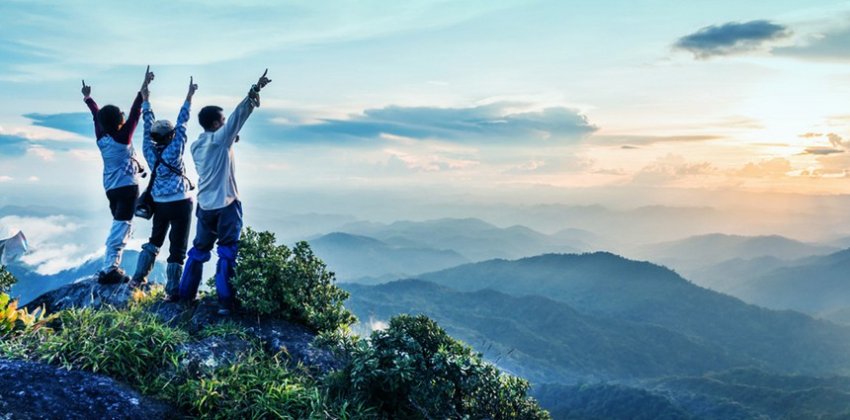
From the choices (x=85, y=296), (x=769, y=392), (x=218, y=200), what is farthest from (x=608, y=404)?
(x=218, y=200)

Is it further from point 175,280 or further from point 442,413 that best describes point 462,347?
point 175,280

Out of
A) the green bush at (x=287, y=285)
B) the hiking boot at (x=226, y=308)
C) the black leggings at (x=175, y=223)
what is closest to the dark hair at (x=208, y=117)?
the black leggings at (x=175, y=223)

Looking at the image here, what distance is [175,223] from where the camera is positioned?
9.99m

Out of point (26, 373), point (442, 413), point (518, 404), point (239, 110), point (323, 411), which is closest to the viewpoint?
point (26, 373)

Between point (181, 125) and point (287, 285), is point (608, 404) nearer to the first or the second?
point (287, 285)

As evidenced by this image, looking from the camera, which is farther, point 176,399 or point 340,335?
point 340,335

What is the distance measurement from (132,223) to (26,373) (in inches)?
195

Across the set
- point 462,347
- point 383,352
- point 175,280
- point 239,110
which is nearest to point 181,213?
point 175,280

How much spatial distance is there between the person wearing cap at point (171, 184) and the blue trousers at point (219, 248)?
14.3 inches

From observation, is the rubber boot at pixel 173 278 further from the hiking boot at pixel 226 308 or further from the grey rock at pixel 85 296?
the hiking boot at pixel 226 308

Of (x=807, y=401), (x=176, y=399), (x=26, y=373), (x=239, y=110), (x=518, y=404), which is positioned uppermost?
(x=239, y=110)

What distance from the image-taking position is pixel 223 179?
29.5 feet

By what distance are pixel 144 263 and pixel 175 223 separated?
4.43 ft

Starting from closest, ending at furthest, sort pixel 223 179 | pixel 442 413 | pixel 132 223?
pixel 442 413, pixel 223 179, pixel 132 223
